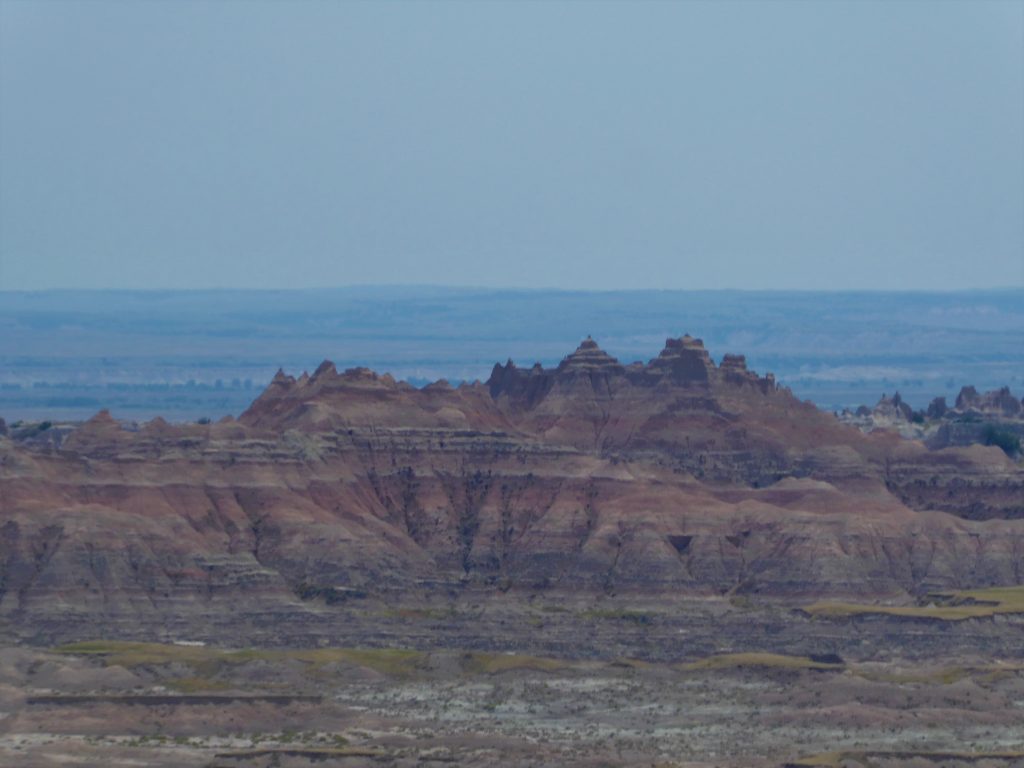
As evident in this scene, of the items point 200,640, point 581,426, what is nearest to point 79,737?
point 200,640

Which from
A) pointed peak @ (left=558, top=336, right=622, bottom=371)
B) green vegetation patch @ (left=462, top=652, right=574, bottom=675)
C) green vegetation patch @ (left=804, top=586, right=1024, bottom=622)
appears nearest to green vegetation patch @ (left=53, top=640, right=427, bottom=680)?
green vegetation patch @ (left=462, top=652, right=574, bottom=675)

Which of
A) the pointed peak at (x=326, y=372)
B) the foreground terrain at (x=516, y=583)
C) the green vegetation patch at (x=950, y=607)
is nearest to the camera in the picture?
the foreground terrain at (x=516, y=583)

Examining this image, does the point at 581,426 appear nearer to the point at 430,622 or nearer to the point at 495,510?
the point at 495,510

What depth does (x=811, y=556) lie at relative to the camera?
515ft

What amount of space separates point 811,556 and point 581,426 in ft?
95.6

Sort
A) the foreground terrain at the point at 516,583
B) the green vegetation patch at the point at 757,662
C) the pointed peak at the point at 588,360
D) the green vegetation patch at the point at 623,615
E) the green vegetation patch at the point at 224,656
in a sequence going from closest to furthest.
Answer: the foreground terrain at the point at 516,583 → the green vegetation patch at the point at 224,656 → the green vegetation patch at the point at 757,662 → the green vegetation patch at the point at 623,615 → the pointed peak at the point at 588,360

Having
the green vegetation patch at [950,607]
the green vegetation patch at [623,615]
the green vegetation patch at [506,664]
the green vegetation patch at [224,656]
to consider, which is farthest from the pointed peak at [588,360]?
the green vegetation patch at [506,664]

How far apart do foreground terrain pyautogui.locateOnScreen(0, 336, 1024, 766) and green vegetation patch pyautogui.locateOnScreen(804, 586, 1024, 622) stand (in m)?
0.27

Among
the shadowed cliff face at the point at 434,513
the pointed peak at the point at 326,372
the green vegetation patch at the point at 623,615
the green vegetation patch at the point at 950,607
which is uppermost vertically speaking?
the pointed peak at the point at 326,372

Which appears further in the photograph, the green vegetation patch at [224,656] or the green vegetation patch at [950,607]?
the green vegetation patch at [950,607]

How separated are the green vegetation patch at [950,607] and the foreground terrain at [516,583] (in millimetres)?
270

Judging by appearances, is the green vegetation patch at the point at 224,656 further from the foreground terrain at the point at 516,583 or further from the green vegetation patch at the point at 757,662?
the green vegetation patch at the point at 757,662

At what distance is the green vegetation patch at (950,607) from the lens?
484 feet

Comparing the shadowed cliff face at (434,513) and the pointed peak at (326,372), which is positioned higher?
the pointed peak at (326,372)
